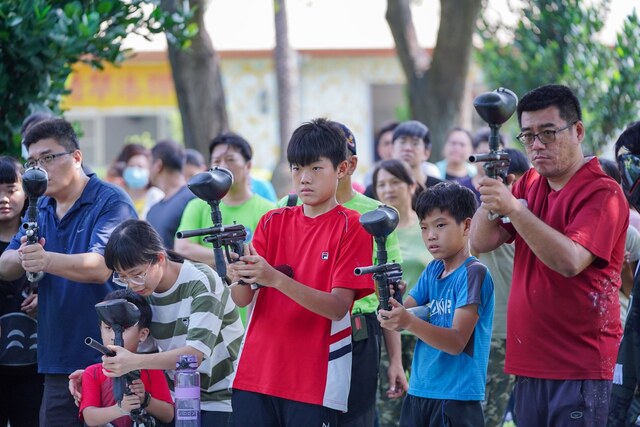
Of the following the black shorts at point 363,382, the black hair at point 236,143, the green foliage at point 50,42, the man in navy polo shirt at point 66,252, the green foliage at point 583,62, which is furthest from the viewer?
the green foliage at point 583,62

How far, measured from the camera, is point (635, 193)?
14.8 feet

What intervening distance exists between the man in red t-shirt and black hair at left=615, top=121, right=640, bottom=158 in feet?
0.97

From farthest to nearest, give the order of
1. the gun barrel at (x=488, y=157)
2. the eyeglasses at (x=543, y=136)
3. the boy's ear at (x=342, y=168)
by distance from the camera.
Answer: the boy's ear at (x=342, y=168)
the eyeglasses at (x=543, y=136)
the gun barrel at (x=488, y=157)

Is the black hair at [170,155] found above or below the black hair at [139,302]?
above

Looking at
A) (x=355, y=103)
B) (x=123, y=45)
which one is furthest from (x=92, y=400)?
(x=355, y=103)

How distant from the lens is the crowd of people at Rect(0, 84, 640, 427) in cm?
485

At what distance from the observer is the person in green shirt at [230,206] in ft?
25.3

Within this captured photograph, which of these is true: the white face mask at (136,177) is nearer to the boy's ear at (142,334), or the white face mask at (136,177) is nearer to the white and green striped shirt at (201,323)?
the white and green striped shirt at (201,323)

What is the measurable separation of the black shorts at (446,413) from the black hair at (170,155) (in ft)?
15.8

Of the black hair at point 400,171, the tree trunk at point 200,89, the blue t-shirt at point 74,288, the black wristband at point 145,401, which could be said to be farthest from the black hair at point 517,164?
the tree trunk at point 200,89

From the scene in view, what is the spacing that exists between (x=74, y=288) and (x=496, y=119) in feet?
8.88

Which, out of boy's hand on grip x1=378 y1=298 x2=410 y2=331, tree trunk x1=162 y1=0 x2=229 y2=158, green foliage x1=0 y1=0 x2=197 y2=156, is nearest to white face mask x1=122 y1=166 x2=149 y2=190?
tree trunk x1=162 y1=0 x2=229 y2=158

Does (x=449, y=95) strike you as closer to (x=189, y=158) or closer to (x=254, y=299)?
(x=189, y=158)

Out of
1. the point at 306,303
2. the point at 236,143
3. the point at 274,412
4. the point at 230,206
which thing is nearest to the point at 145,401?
the point at 274,412
